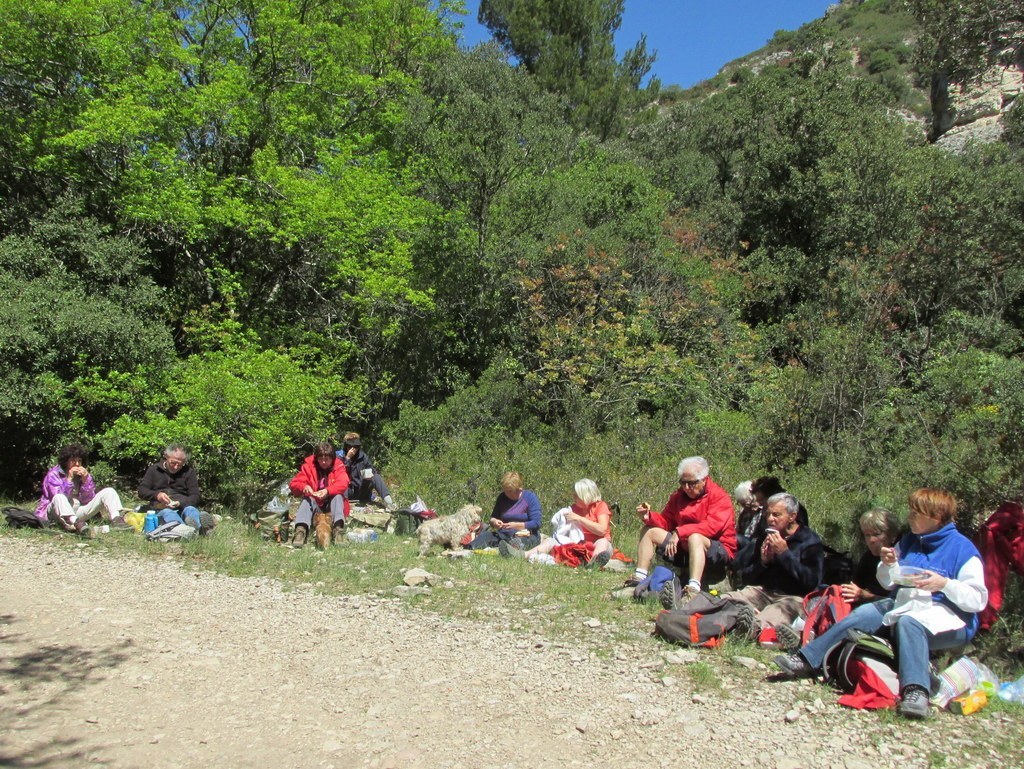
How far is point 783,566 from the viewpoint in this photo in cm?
575

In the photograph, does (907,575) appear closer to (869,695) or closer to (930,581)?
(930,581)

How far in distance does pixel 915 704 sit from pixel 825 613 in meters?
0.99

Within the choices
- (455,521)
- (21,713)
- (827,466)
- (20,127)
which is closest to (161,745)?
(21,713)

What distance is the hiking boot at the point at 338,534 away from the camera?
344 inches

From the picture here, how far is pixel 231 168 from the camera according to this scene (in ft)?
50.8

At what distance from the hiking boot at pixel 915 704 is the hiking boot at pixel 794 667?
1.76 ft

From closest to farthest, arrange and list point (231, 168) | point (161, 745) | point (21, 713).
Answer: point (161, 745) < point (21, 713) < point (231, 168)

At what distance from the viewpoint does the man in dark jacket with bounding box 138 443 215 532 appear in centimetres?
856

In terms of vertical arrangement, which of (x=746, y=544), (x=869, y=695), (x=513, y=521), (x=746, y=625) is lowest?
(x=869, y=695)

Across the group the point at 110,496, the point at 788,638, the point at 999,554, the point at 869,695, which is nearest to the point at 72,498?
the point at 110,496

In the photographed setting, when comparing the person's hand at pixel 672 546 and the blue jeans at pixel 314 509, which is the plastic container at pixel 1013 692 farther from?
the blue jeans at pixel 314 509

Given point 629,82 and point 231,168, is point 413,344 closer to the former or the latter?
point 231,168

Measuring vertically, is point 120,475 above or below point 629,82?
below

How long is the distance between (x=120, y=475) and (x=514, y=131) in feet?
30.4
